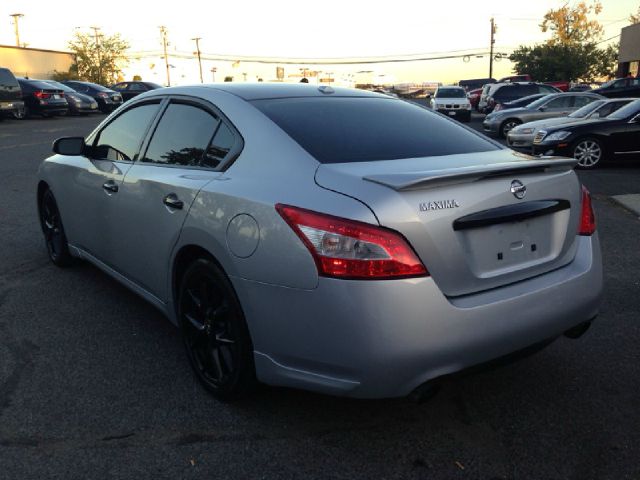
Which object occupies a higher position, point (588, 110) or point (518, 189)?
point (518, 189)

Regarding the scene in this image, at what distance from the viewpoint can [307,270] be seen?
93.6 inches

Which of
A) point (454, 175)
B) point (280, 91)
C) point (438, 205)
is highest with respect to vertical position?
point (280, 91)

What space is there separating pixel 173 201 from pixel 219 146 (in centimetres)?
38

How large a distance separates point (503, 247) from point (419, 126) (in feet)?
3.47

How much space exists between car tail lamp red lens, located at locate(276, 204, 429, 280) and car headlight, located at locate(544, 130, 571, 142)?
10.6 m

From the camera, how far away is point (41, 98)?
25.1 m

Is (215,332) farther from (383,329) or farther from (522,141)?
(522,141)

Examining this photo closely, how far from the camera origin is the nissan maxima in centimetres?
233

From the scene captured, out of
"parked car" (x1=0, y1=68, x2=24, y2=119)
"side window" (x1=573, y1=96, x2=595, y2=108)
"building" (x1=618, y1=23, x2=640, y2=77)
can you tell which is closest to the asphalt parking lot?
"side window" (x1=573, y1=96, x2=595, y2=108)

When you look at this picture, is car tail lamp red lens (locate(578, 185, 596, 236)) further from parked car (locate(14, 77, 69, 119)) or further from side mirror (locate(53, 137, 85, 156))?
parked car (locate(14, 77, 69, 119))

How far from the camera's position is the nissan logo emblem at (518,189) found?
2.61 meters

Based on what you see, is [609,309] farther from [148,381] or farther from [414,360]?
[148,381]

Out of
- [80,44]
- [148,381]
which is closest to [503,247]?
[148,381]

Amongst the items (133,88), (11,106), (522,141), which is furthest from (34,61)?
(522,141)
